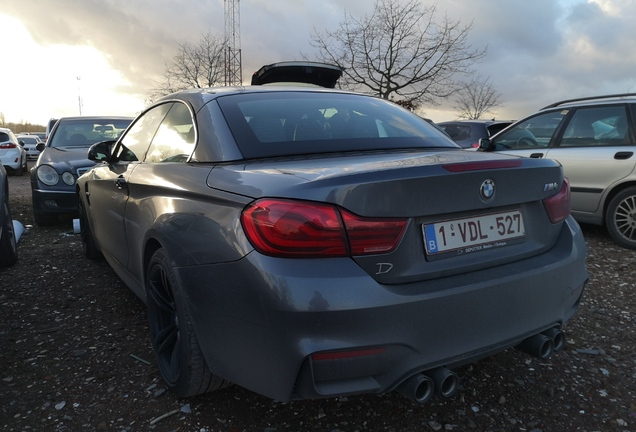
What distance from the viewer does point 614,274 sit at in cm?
446

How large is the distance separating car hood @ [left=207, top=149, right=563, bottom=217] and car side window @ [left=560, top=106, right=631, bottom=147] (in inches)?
153

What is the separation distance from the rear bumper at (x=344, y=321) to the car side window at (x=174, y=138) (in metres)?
0.86

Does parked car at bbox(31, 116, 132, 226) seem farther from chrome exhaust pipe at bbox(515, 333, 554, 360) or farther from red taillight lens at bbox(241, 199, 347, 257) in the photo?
chrome exhaust pipe at bbox(515, 333, 554, 360)

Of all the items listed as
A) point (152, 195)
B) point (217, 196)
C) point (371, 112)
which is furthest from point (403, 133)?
point (152, 195)

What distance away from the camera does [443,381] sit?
1788 mm

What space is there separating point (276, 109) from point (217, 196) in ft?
2.70

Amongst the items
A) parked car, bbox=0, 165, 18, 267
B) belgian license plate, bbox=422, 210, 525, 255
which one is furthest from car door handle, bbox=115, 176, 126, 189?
belgian license plate, bbox=422, 210, 525, 255

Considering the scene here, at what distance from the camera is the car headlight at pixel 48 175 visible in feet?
21.9

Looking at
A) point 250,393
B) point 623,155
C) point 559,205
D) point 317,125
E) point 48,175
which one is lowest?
point 250,393

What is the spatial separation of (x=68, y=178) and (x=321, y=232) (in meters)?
6.06

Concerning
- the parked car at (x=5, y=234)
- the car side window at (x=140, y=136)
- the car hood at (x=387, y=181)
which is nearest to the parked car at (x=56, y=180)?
the parked car at (x=5, y=234)

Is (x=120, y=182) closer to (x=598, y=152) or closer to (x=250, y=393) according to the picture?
(x=250, y=393)

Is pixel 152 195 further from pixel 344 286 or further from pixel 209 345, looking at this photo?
pixel 344 286

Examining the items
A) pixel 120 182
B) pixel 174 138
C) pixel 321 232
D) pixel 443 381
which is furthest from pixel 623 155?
pixel 120 182
